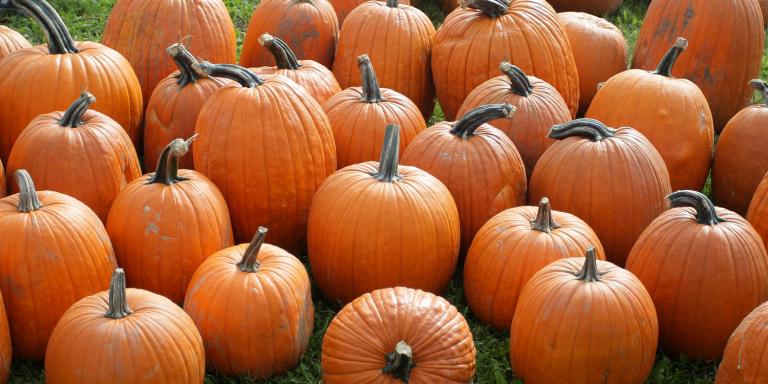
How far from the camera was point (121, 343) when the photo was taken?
136 inches

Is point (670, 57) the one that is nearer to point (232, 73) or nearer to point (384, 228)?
point (384, 228)

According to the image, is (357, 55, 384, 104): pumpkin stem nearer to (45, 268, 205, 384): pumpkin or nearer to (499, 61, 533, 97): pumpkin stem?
(499, 61, 533, 97): pumpkin stem

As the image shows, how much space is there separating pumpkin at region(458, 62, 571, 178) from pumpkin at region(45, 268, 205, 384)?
210cm

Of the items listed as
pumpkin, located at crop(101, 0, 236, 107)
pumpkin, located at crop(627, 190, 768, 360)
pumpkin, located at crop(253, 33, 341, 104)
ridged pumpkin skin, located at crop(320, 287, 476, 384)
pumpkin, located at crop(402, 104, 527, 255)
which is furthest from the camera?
pumpkin, located at crop(101, 0, 236, 107)

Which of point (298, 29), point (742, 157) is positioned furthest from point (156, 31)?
point (742, 157)

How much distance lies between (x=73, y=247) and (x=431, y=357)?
1557mm

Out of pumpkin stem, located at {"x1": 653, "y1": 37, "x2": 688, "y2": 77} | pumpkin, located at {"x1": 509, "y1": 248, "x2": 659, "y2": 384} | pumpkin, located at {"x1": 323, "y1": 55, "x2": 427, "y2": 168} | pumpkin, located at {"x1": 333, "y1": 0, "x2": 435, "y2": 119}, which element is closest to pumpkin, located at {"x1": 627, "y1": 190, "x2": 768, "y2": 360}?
pumpkin, located at {"x1": 509, "y1": 248, "x2": 659, "y2": 384}

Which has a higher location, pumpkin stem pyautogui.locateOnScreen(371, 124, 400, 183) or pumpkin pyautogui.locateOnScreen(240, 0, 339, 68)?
pumpkin pyautogui.locateOnScreen(240, 0, 339, 68)

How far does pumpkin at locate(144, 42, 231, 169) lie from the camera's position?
497 centimetres

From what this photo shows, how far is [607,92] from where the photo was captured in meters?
5.22

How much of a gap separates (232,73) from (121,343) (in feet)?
5.36

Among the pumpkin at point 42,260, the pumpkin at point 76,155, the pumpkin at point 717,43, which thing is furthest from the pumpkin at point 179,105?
the pumpkin at point 717,43

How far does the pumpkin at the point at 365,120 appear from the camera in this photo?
4.96m

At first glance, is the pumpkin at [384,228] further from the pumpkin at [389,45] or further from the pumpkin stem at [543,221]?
the pumpkin at [389,45]
